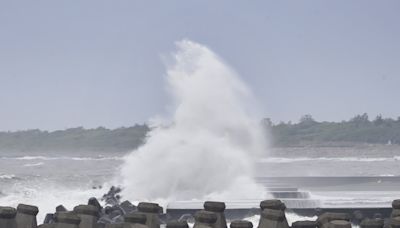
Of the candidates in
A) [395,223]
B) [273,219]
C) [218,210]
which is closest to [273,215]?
[273,219]

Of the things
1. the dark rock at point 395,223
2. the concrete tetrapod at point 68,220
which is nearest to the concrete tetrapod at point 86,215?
the concrete tetrapod at point 68,220

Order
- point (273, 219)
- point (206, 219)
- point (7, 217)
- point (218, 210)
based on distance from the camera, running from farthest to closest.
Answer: point (218, 210), point (206, 219), point (7, 217), point (273, 219)

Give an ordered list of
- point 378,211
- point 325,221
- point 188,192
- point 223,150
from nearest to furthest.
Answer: point 325,221 < point 378,211 < point 188,192 < point 223,150

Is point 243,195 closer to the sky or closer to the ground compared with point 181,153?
closer to the ground

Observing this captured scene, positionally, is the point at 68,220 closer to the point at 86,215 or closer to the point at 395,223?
the point at 86,215

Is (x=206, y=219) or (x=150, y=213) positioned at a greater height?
(x=150, y=213)

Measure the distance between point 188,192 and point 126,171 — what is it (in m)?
4.82

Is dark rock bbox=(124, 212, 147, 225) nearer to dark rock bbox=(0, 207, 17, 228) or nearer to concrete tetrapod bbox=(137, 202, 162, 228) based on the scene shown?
concrete tetrapod bbox=(137, 202, 162, 228)

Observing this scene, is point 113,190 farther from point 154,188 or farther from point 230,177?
point 230,177

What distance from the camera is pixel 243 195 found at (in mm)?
23000

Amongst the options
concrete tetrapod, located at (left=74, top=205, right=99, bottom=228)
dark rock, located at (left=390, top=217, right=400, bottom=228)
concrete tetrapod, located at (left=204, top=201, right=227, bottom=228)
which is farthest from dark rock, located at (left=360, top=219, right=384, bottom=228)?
concrete tetrapod, located at (left=74, top=205, right=99, bottom=228)

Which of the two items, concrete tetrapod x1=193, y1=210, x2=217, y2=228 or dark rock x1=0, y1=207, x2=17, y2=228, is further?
concrete tetrapod x1=193, y1=210, x2=217, y2=228

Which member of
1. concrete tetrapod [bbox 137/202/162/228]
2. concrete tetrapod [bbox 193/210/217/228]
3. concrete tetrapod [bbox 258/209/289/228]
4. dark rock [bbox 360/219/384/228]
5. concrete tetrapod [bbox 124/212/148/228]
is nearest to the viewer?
concrete tetrapod [bbox 258/209/289/228]

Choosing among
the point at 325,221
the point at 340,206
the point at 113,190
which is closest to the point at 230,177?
the point at 113,190
